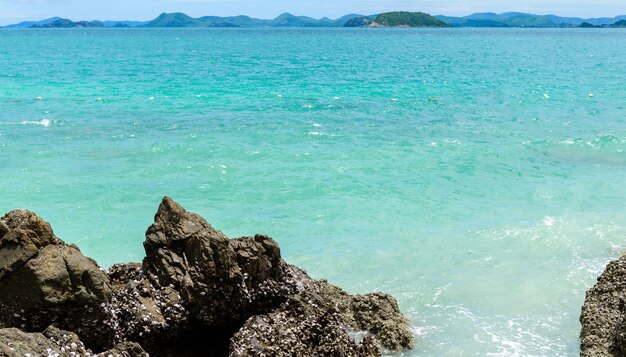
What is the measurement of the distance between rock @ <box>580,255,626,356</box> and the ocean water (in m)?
0.52

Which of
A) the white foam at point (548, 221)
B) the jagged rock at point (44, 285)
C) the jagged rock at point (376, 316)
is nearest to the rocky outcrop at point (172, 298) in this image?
the jagged rock at point (44, 285)

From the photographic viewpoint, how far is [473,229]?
15.6m

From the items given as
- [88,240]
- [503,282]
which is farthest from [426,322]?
[88,240]

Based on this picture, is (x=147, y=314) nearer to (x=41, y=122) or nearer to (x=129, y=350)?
(x=129, y=350)

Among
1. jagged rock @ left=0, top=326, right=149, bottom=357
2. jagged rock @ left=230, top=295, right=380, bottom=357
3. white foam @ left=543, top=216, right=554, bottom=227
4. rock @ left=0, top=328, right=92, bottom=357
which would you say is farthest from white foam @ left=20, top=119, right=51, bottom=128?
rock @ left=0, top=328, right=92, bottom=357

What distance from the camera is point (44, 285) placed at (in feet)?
24.3

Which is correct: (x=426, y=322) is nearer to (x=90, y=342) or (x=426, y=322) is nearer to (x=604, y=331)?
(x=604, y=331)

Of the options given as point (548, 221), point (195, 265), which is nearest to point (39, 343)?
point (195, 265)

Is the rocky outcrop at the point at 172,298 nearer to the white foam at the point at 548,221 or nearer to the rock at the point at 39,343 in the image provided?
the rock at the point at 39,343

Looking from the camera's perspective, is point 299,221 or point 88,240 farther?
point 299,221

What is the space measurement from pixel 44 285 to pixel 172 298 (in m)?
1.55

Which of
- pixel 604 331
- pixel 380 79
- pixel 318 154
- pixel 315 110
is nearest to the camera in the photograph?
pixel 604 331

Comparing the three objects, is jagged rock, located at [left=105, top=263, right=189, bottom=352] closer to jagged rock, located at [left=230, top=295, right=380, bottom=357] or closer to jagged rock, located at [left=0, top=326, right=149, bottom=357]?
jagged rock, located at [left=0, top=326, right=149, bottom=357]

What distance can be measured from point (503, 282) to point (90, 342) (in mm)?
8004
